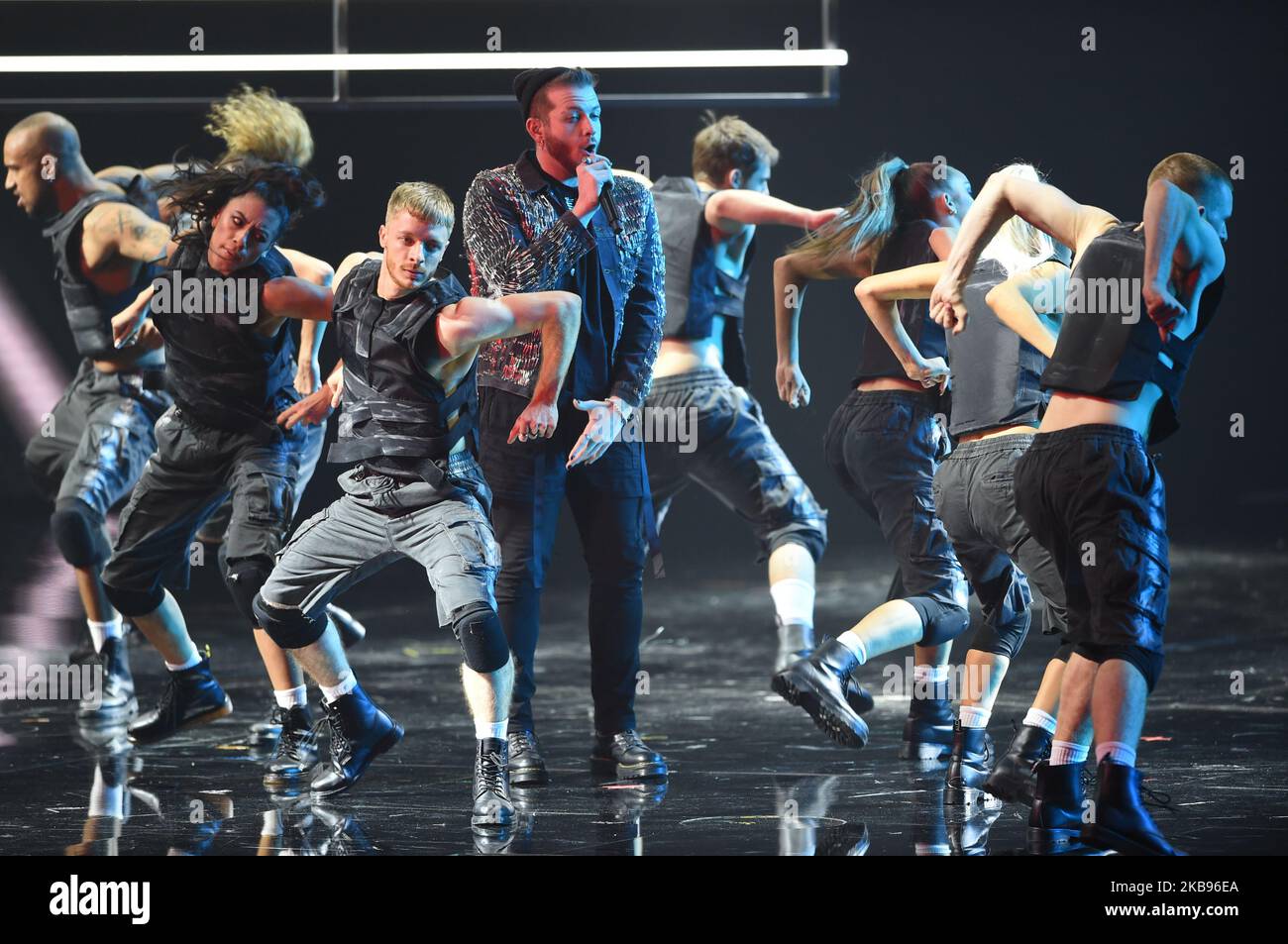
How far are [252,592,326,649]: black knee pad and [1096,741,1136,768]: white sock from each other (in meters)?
1.85

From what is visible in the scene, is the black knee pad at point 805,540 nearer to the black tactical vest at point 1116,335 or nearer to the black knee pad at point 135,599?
the black tactical vest at point 1116,335

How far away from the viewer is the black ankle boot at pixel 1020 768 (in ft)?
11.8

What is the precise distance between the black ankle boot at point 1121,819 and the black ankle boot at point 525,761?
1465mm

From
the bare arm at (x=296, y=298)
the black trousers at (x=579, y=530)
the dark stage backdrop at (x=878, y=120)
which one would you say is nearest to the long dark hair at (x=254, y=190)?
the bare arm at (x=296, y=298)

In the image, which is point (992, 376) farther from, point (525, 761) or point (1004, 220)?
point (525, 761)

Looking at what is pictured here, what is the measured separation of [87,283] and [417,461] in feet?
7.52

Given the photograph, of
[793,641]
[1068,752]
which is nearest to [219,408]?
[793,641]

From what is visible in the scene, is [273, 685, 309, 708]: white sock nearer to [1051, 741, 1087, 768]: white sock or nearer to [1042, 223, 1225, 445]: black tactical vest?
[1051, 741, 1087, 768]: white sock

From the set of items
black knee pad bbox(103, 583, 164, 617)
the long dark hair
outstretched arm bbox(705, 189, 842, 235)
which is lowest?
black knee pad bbox(103, 583, 164, 617)

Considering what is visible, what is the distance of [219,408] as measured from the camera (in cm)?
445

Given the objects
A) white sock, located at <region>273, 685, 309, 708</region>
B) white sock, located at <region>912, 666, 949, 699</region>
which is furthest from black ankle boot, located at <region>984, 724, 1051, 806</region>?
white sock, located at <region>273, 685, 309, 708</region>

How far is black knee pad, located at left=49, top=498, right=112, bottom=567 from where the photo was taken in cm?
524
